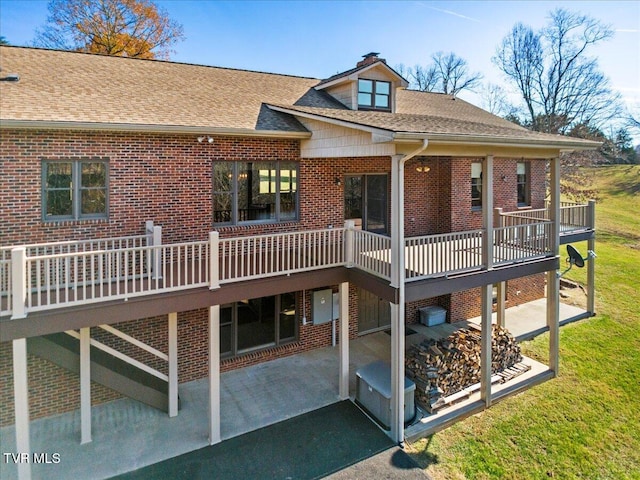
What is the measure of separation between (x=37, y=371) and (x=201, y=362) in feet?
11.0

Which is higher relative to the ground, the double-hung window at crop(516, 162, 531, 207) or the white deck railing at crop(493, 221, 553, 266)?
the double-hung window at crop(516, 162, 531, 207)

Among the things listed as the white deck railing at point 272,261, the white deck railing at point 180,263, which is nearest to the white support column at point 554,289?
the white deck railing at point 180,263

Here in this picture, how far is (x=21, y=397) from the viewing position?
617cm

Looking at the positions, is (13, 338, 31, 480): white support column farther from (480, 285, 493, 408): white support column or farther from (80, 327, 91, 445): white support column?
(480, 285, 493, 408): white support column

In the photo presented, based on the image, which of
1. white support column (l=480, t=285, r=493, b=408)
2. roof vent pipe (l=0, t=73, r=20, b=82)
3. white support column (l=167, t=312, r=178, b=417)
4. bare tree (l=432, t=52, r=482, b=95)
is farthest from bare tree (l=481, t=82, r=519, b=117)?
roof vent pipe (l=0, t=73, r=20, b=82)

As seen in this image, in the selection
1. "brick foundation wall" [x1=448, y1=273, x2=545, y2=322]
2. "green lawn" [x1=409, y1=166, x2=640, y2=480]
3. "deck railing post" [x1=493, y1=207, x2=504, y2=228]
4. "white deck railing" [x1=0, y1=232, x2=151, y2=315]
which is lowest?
"green lawn" [x1=409, y1=166, x2=640, y2=480]

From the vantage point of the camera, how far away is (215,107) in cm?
1037

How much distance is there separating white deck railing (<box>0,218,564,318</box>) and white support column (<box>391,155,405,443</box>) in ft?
1.33

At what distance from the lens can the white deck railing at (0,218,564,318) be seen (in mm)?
6398

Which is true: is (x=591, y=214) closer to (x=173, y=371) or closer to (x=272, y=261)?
(x=272, y=261)

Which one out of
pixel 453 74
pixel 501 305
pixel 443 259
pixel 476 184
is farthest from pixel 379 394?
pixel 453 74

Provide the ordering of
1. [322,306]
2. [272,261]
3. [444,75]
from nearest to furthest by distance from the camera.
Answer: [272,261] → [322,306] → [444,75]

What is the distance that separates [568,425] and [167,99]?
11759 millimetres

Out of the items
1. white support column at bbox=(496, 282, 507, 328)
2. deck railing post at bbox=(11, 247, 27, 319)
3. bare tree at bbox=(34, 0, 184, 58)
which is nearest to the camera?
deck railing post at bbox=(11, 247, 27, 319)
